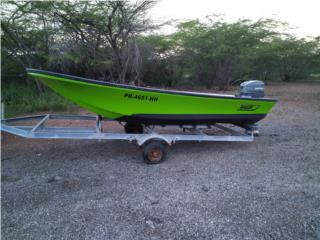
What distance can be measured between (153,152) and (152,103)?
0.61 metres

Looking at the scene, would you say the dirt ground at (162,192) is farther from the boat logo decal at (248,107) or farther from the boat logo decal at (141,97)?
the boat logo decal at (141,97)

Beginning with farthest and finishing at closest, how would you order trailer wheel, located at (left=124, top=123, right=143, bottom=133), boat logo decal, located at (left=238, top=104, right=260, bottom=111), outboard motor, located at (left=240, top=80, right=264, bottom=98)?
trailer wheel, located at (left=124, top=123, right=143, bottom=133) < outboard motor, located at (left=240, top=80, right=264, bottom=98) < boat logo decal, located at (left=238, top=104, right=260, bottom=111)

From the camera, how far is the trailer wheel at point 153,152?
2.90 metres

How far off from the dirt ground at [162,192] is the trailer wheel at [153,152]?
85 millimetres

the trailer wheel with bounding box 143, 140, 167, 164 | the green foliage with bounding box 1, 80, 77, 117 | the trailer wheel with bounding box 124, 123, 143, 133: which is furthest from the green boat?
the green foliage with bounding box 1, 80, 77, 117

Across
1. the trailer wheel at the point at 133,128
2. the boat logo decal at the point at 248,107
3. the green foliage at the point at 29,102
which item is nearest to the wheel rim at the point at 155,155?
the trailer wheel at the point at 133,128

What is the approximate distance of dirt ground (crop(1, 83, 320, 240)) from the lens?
1733 mm

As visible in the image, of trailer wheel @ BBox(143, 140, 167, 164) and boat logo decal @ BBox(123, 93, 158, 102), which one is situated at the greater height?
boat logo decal @ BBox(123, 93, 158, 102)

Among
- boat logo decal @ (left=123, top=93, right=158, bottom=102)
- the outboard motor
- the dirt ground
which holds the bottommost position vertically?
the dirt ground

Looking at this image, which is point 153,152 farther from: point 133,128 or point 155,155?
point 133,128

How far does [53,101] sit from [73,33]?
2191 millimetres

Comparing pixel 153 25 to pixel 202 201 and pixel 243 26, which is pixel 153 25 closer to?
pixel 243 26

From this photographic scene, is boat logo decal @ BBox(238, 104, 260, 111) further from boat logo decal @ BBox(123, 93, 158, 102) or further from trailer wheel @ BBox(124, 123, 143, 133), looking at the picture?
trailer wheel @ BBox(124, 123, 143, 133)

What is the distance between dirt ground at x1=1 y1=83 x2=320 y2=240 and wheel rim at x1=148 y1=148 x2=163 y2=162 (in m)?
0.09
